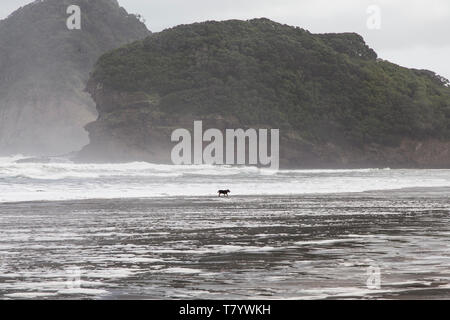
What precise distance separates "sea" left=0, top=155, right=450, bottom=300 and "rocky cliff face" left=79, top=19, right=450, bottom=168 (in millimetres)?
68675

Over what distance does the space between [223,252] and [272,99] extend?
295 ft

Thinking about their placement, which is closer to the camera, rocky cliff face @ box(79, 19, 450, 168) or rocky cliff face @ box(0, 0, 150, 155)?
rocky cliff face @ box(79, 19, 450, 168)

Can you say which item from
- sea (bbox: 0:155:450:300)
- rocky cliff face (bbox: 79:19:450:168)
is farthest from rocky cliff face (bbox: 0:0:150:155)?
sea (bbox: 0:155:450:300)

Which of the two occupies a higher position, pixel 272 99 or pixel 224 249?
pixel 272 99

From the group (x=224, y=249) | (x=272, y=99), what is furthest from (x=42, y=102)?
(x=224, y=249)

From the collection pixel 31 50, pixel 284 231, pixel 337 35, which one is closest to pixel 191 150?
pixel 337 35

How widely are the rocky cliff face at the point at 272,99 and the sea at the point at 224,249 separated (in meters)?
68.7

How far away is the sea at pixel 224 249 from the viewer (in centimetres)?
791

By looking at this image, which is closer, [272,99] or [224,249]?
[224,249]

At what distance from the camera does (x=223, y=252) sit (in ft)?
35.7

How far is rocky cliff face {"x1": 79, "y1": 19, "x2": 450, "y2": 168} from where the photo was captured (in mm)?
93250

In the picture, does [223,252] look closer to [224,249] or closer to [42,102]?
[224,249]

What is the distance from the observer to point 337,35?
4530 inches

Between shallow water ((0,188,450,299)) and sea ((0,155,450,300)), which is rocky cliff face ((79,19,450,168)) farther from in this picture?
shallow water ((0,188,450,299))
